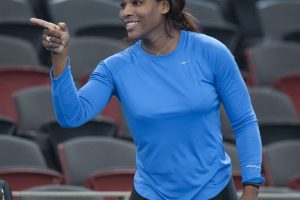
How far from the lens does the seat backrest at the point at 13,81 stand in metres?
7.28

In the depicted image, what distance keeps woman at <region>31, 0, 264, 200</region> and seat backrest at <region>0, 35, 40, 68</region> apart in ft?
12.3

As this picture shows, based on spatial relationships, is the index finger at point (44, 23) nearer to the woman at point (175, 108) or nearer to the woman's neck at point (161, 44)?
the woman at point (175, 108)

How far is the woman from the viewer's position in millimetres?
3648

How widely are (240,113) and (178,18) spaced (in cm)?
43

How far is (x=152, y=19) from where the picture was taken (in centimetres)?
374

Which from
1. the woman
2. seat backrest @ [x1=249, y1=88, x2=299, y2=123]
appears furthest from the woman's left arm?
seat backrest @ [x1=249, y1=88, x2=299, y2=123]

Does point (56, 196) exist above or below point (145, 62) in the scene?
below

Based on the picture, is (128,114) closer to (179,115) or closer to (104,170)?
(179,115)

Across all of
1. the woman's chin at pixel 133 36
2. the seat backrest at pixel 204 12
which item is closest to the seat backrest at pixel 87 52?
the seat backrest at pixel 204 12

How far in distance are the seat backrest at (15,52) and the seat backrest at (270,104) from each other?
1628 mm

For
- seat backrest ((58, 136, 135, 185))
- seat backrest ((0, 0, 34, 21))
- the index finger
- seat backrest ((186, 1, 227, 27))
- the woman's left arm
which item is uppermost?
the index finger

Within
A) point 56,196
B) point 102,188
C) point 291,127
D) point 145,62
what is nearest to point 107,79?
point 145,62

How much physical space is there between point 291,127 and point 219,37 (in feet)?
5.40

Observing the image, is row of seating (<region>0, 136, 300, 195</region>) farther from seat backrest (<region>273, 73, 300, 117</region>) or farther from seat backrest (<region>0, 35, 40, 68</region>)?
seat backrest (<region>0, 35, 40, 68</region>)
